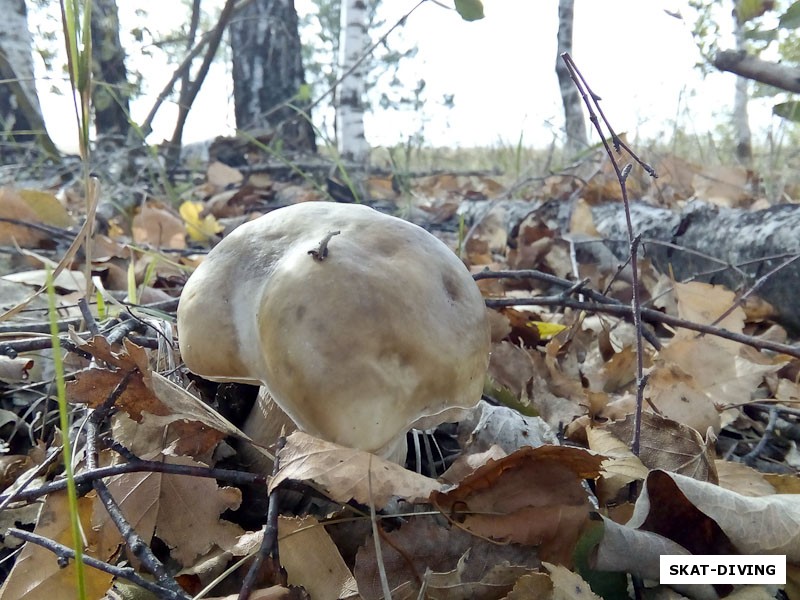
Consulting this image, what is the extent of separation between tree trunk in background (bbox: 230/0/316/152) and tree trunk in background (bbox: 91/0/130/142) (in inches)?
39.1

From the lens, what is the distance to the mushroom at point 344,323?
82cm

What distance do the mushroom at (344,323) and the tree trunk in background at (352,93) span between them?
14.5 feet

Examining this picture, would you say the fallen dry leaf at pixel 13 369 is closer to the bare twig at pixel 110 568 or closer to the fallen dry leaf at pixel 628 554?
the bare twig at pixel 110 568

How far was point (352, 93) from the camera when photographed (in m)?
5.35

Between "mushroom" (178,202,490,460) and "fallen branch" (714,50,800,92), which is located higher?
"fallen branch" (714,50,800,92)

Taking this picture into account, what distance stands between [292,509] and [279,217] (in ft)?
1.69

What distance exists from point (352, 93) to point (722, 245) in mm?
3955

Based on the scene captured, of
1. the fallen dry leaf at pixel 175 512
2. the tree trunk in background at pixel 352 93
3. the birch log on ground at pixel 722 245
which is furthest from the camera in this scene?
the tree trunk in background at pixel 352 93

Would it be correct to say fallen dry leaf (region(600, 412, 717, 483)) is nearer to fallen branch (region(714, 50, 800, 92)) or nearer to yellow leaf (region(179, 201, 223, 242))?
fallen branch (region(714, 50, 800, 92))

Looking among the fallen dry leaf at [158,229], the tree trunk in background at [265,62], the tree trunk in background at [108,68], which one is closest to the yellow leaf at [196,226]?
the fallen dry leaf at [158,229]

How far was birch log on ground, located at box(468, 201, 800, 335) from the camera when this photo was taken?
75.4 inches

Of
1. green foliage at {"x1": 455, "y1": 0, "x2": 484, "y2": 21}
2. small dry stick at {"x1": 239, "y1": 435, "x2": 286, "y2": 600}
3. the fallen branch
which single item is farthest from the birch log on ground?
small dry stick at {"x1": 239, "y1": 435, "x2": 286, "y2": 600}

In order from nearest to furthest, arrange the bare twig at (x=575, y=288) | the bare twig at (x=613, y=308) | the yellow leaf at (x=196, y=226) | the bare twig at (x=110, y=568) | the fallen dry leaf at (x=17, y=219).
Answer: the bare twig at (x=110, y=568)
the bare twig at (x=613, y=308)
the bare twig at (x=575, y=288)
the fallen dry leaf at (x=17, y=219)
the yellow leaf at (x=196, y=226)

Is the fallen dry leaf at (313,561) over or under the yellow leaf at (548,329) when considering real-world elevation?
under
